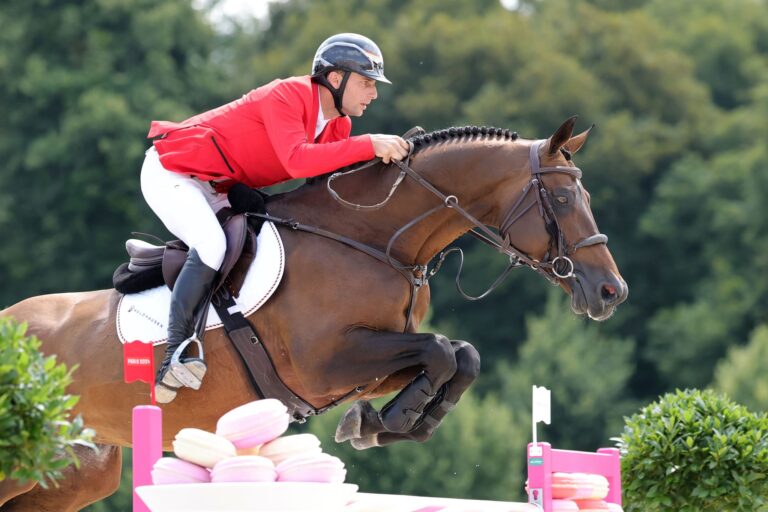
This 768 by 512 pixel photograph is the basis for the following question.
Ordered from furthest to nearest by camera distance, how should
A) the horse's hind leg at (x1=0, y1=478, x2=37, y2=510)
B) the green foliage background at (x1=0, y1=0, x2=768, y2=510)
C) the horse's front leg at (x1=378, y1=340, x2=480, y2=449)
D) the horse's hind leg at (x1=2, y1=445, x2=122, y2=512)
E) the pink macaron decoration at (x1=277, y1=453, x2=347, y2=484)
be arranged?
the green foliage background at (x1=0, y1=0, x2=768, y2=510) → the horse's hind leg at (x1=2, y1=445, x2=122, y2=512) → the horse's hind leg at (x1=0, y1=478, x2=37, y2=510) → the horse's front leg at (x1=378, y1=340, x2=480, y2=449) → the pink macaron decoration at (x1=277, y1=453, x2=347, y2=484)

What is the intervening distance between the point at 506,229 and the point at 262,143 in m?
1.26

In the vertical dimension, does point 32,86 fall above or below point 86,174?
above

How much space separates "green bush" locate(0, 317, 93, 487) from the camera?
14.7 feet

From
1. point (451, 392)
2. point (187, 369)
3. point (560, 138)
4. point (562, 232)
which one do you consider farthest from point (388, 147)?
point (187, 369)

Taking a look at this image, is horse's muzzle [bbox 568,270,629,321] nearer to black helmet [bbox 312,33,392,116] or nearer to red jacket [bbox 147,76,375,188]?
red jacket [bbox 147,76,375,188]

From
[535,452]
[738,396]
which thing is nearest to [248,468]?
[535,452]

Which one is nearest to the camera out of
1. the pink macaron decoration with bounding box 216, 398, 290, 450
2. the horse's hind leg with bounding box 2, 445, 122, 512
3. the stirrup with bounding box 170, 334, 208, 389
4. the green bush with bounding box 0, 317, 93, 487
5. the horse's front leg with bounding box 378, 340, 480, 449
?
the green bush with bounding box 0, 317, 93, 487

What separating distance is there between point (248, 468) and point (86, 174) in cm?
2583

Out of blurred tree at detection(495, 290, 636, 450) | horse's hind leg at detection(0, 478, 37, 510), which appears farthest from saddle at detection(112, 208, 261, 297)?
blurred tree at detection(495, 290, 636, 450)

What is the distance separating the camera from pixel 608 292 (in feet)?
22.0

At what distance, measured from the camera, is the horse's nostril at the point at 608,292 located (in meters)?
6.71

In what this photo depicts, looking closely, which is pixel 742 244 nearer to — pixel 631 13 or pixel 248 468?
pixel 631 13

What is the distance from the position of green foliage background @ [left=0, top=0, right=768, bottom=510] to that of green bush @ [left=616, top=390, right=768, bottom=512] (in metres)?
16.3

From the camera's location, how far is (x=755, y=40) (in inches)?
1634
